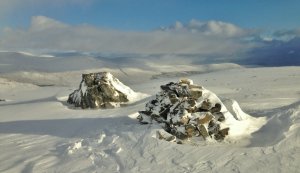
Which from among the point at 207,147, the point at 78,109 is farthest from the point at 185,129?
the point at 78,109

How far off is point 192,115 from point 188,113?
187mm

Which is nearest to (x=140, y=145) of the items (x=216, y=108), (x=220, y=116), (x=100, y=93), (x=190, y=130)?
(x=190, y=130)

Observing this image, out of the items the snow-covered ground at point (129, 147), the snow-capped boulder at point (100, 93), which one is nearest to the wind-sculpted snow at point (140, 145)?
the snow-covered ground at point (129, 147)

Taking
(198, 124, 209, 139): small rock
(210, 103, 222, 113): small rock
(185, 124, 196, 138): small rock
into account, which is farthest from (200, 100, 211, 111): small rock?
(185, 124, 196, 138): small rock

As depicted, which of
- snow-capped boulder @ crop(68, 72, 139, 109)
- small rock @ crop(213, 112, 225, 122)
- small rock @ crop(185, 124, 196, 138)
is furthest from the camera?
snow-capped boulder @ crop(68, 72, 139, 109)

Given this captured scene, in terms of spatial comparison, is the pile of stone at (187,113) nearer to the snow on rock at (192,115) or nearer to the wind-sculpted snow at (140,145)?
the snow on rock at (192,115)

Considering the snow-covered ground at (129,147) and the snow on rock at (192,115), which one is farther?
the snow on rock at (192,115)

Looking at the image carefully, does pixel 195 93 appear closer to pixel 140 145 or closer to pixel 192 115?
pixel 192 115

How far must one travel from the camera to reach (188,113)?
53.1ft

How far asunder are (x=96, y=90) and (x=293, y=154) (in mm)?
15432

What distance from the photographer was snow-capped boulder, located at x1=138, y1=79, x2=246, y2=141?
51.7ft

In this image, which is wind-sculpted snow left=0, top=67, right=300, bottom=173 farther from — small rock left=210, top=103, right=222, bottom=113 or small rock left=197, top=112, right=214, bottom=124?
small rock left=197, top=112, right=214, bottom=124

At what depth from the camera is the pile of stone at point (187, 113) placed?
51.6 feet

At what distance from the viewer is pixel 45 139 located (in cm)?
1722
